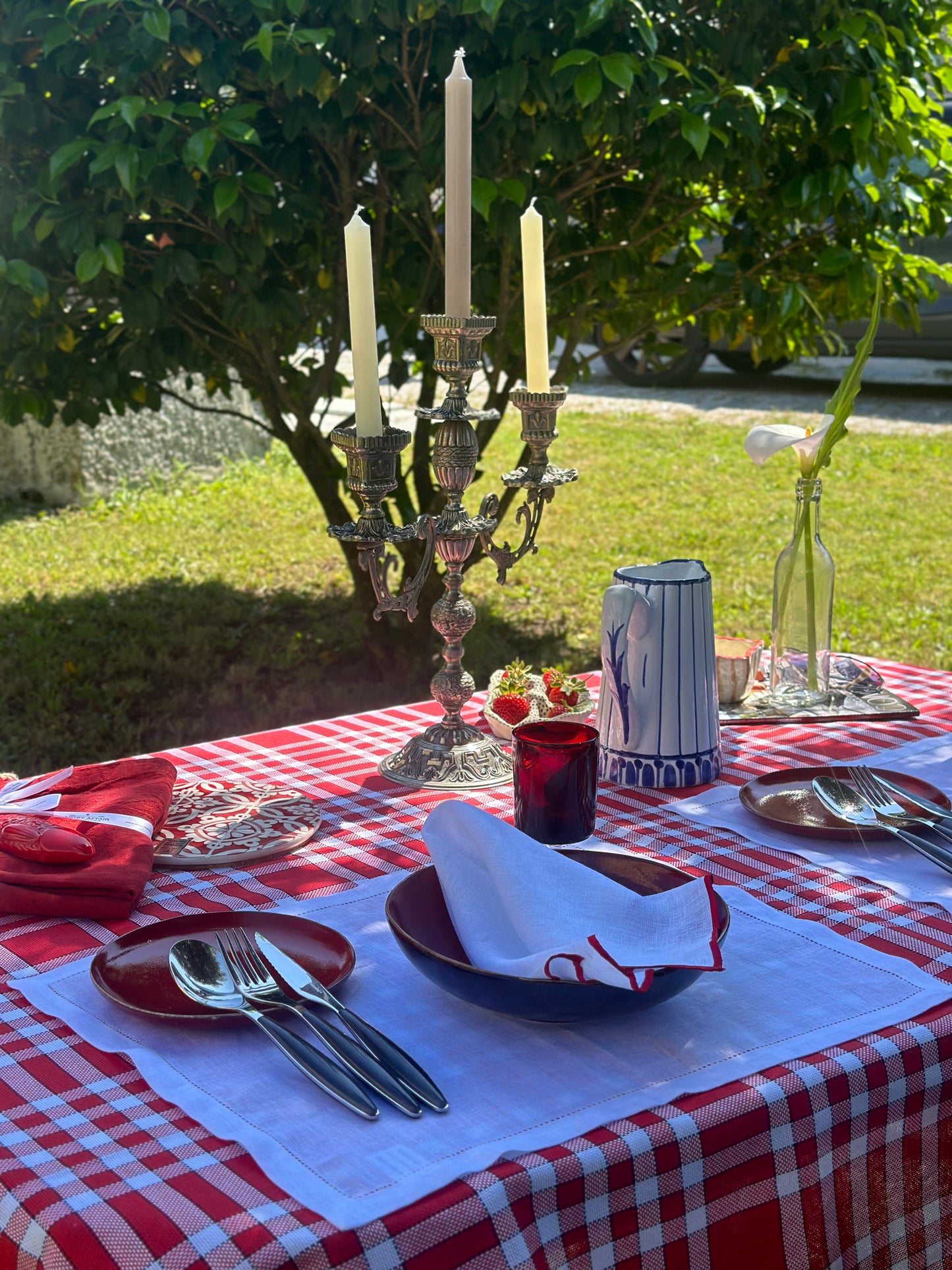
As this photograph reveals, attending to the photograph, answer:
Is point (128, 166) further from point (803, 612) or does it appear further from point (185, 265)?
point (803, 612)

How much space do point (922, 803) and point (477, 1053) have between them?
64cm

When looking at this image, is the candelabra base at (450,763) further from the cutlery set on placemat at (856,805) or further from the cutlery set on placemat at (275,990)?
the cutlery set on placemat at (275,990)

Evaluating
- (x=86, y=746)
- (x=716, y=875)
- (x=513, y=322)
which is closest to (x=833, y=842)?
(x=716, y=875)

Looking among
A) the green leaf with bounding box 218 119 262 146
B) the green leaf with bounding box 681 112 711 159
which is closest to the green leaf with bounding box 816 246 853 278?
the green leaf with bounding box 681 112 711 159

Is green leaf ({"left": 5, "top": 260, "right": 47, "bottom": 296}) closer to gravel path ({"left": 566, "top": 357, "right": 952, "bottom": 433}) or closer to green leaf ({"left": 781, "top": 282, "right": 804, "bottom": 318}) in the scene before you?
green leaf ({"left": 781, "top": 282, "right": 804, "bottom": 318})

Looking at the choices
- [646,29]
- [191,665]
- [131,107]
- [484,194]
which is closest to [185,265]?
[131,107]

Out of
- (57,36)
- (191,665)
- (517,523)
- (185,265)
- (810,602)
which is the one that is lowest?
(191,665)

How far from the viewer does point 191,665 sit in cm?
434

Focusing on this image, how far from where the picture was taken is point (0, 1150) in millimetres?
852

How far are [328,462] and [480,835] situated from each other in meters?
3.04

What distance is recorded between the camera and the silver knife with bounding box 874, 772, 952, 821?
1349 mm

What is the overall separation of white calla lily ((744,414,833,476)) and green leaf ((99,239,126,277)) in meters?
1.59

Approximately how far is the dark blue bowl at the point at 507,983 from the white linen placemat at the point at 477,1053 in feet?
0.11

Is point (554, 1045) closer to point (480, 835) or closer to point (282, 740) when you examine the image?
point (480, 835)
